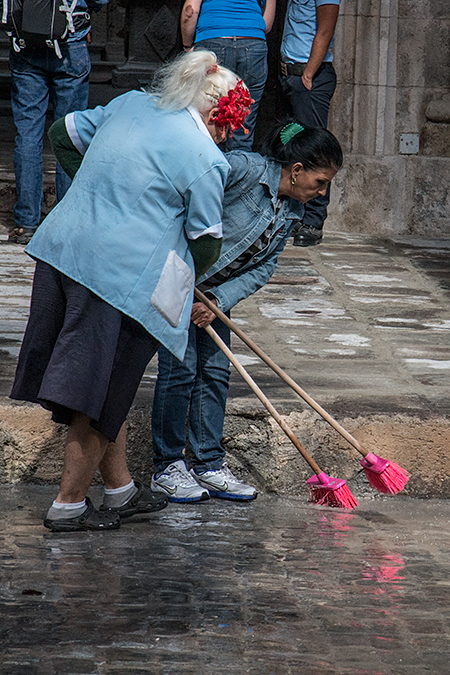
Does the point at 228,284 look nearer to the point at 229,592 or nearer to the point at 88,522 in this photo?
the point at 88,522

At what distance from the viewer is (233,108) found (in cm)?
313

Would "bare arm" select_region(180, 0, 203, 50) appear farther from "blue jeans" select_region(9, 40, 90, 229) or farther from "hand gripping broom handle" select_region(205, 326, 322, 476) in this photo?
"hand gripping broom handle" select_region(205, 326, 322, 476)

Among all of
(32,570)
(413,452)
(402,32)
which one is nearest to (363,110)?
(402,32)

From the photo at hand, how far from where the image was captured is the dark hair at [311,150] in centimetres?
342

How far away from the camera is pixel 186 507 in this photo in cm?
369

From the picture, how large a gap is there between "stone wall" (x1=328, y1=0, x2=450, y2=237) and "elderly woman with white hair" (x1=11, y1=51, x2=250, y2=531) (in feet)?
16.9

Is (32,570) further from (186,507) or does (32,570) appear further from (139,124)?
(139,124)

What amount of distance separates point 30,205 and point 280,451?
3.33 meters

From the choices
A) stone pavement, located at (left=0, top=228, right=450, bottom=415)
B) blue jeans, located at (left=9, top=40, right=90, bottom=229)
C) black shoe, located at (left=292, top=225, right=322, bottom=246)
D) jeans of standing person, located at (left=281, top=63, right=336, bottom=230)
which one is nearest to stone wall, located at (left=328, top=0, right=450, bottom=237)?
stone pavement, located at (left=0, top=228, right=450, bottom=415)

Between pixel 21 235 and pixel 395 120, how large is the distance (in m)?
3.44

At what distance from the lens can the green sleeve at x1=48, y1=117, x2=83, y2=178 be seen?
331cm

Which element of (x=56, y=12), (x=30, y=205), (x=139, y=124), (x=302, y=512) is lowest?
(x=302, y=512)

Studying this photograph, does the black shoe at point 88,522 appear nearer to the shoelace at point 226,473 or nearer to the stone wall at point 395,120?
the shoelace at point 226,473

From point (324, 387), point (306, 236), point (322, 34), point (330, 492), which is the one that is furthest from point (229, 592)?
point (306, 236)
